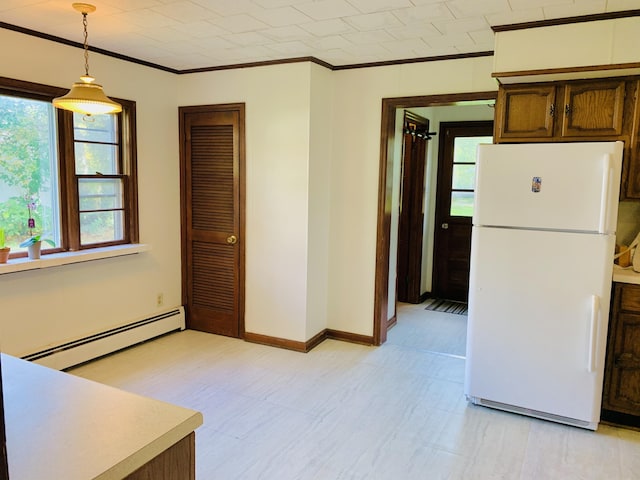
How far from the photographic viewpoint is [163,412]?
3.96 ft

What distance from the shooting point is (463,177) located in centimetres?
577

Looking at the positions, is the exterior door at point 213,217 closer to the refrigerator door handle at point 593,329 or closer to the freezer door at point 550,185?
the freezer door at point 550,185

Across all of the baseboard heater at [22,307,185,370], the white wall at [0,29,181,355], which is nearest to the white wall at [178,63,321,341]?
the white wall at [0,29,181,355]

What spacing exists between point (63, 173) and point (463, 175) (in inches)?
168

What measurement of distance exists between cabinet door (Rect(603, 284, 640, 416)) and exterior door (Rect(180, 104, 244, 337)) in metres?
2.87

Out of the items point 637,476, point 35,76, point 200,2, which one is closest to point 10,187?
point 35,76

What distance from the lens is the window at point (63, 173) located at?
3.24m

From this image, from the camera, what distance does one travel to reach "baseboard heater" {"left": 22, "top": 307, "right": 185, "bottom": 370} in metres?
3.44

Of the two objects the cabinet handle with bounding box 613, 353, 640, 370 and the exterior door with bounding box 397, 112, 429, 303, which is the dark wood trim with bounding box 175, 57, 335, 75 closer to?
the exterior door with bounding box 397, 112, 429, 303

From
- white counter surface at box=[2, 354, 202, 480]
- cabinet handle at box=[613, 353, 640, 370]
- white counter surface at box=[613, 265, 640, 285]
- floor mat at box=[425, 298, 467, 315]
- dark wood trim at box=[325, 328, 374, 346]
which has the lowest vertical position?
floor mat at box=[425, 298, 467, 315]

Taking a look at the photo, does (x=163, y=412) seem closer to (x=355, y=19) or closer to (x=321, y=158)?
(x=355, y=19)

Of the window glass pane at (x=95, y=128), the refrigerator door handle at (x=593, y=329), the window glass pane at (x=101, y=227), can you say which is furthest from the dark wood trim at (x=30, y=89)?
the refrigerator door handle at (x=593, y=329)

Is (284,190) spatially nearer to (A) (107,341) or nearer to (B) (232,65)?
(B) (232,65)

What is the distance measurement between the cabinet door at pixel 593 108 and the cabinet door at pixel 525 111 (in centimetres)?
9
